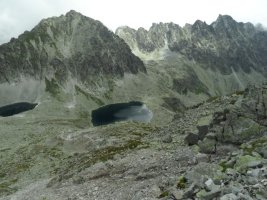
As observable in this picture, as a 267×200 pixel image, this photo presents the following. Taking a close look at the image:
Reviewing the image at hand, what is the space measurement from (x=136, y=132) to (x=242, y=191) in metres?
91.3

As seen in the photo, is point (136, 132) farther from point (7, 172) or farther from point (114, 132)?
point (7, 172)

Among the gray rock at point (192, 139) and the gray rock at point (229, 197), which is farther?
the gray rock at point (192, 139)

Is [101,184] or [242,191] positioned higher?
[242,191]

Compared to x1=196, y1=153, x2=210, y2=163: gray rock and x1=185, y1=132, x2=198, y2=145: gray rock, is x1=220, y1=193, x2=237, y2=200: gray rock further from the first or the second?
x1=185, y1=132, x2=198, y2=145: gray rock

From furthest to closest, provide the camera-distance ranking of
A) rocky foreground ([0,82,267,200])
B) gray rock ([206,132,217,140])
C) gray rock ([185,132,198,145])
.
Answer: gray rock ([185,132,198,145]), gray rock ([206,132,217,140]), rocky foreground ([0,82,267,200])

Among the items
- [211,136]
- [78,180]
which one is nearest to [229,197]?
[211,136]

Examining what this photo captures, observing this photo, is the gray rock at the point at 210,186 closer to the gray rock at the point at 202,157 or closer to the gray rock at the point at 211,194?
the gray rock at the point at 211,194

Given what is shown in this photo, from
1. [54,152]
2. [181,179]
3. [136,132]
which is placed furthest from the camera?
[136,132]

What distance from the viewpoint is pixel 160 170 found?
145 ft

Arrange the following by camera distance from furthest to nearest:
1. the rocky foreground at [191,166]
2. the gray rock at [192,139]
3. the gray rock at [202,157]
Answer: the gray rock at [192,139] → the gray rock at [202,157] → the rocky foreground at [191,166]

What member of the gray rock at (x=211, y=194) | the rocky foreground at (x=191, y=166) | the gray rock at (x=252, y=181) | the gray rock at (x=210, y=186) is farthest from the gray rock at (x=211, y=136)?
the gray rock at (x=211, y=194)

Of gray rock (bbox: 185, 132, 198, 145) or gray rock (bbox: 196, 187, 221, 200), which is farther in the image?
gray rock (bbox: 185, 132, 198, 145)

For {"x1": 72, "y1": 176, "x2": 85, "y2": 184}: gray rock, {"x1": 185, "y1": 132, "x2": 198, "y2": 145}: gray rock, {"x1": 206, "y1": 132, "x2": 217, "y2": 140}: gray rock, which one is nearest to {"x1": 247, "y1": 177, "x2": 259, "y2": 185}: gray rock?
{"x1": 206, "y1": 132, "x2": 217, "y2": 140}: gray rock

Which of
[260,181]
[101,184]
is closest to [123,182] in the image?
[101,184]
